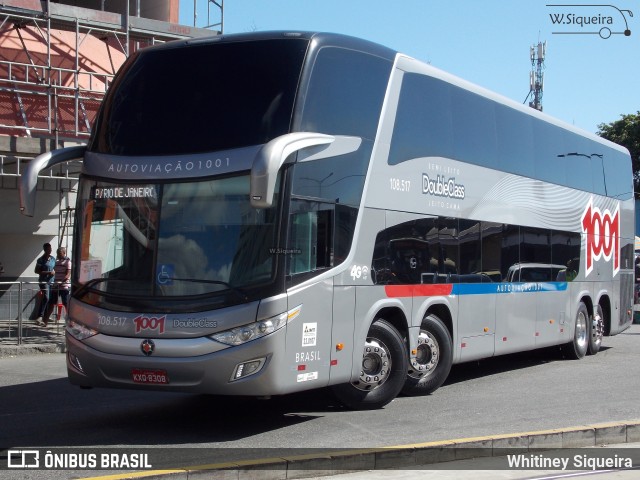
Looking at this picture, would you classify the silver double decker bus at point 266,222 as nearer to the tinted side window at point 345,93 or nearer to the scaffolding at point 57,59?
the tinted side window at point 345,93

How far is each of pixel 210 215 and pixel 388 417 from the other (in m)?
3.30

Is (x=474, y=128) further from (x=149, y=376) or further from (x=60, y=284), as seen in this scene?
(x=60, y=284)

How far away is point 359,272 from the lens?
35.6 ft

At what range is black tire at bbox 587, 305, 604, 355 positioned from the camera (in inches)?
739

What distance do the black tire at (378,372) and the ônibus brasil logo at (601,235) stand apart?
798cm

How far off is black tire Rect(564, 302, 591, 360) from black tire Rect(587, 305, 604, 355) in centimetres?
13

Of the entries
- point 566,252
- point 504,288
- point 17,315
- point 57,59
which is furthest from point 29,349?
point 566,252

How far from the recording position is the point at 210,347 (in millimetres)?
9297

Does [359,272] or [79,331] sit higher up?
[359,272]

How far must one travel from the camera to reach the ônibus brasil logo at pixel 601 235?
18.5 meters

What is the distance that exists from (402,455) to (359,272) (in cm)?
275

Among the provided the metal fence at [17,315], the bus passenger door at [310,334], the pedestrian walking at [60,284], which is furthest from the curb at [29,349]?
the bus passenger door at [310,334]

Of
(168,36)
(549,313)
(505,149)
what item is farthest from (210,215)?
(168,36)

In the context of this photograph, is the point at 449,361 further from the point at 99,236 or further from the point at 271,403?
the point at 99,236
